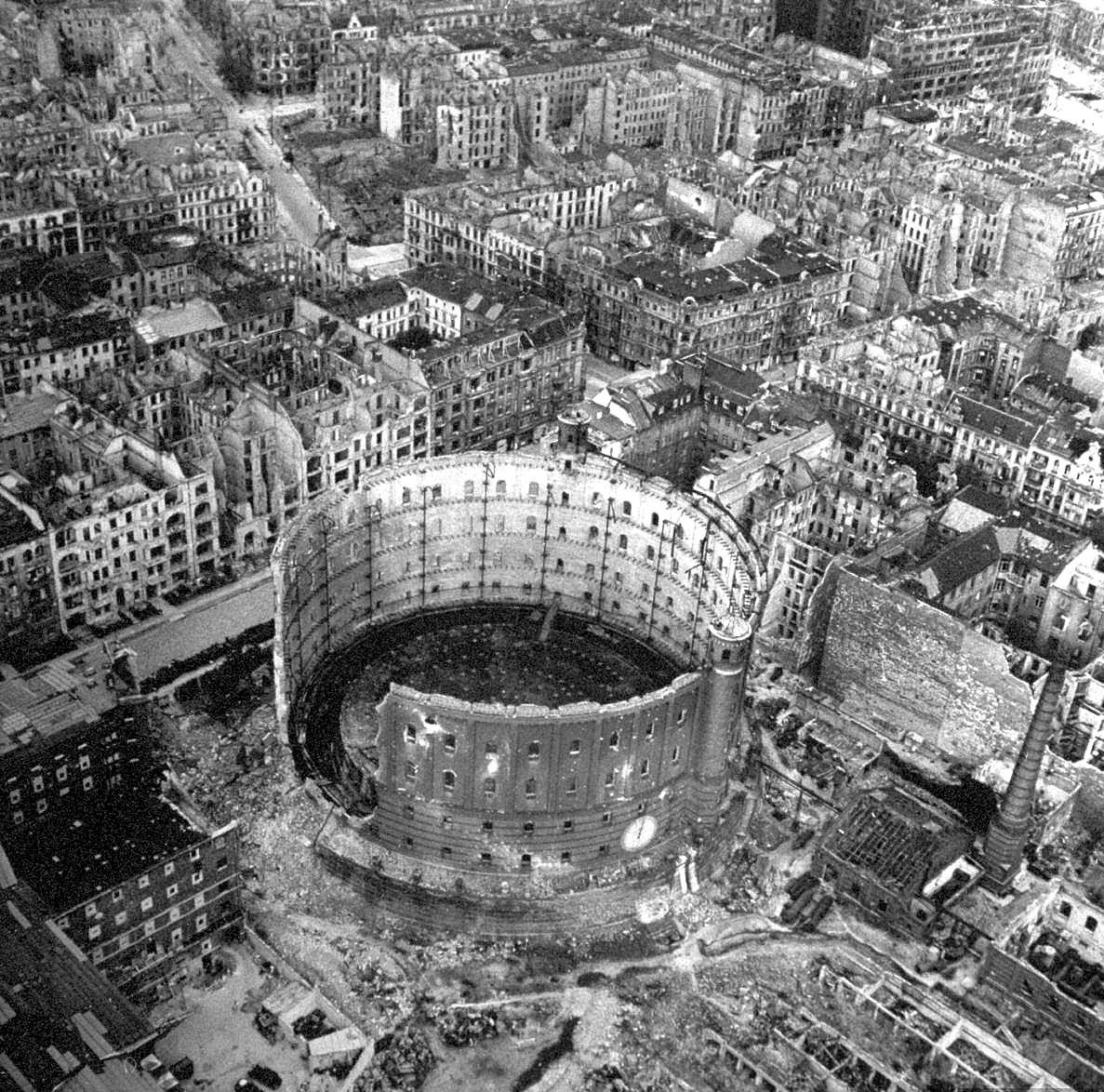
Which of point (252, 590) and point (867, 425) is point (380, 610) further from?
point (867, 425)

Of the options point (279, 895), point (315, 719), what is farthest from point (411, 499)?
point (279, 895)

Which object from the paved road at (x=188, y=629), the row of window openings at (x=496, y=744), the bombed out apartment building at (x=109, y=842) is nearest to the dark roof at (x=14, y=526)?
the paved road at (x=188, y=629)

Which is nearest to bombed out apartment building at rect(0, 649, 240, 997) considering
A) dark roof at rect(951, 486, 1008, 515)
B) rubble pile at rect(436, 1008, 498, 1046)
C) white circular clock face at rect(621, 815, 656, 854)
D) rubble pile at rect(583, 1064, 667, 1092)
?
rubble pile at rect(436, 1008, 498, 1046)

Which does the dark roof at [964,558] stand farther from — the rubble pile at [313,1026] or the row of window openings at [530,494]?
the rubble pile at [313,1026]

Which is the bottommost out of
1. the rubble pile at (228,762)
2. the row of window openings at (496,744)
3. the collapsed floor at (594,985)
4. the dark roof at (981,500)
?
the collapsed floor at (594,985)

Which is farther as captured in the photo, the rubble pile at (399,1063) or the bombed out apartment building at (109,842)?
the bombed out apartment building at (109,842)

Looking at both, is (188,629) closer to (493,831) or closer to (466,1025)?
(493,831)

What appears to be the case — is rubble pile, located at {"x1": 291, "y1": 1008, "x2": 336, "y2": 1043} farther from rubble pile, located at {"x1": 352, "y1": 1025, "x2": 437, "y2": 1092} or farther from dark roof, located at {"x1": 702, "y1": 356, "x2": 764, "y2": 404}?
dark roof, located at {"x1": 702, "y1": 356, "x2": 764, "y2": 404}
